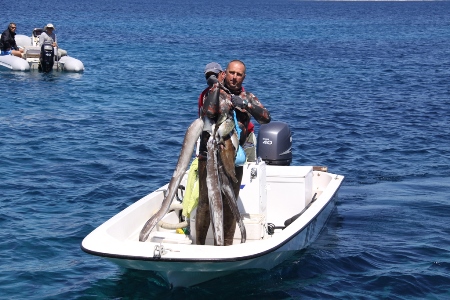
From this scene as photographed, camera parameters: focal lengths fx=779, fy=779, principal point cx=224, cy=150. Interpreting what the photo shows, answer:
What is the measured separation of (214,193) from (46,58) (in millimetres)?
21050

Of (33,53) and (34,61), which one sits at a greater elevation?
(33,53)

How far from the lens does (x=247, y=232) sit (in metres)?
8.85

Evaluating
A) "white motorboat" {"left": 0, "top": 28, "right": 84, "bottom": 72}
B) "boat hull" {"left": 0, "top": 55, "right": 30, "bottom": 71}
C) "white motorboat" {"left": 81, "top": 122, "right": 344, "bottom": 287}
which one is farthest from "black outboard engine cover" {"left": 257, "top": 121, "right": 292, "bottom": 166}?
"boat hull" {"left": 0, "top": 55, "right": 30, "bottom": 71}

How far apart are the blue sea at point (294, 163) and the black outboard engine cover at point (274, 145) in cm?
125

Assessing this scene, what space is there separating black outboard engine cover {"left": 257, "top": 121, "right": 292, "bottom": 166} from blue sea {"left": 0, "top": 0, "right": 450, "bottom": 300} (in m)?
1.25

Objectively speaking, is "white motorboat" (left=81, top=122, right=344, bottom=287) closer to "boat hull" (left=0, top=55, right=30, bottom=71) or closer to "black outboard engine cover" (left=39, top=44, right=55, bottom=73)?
"black outboard engine cover" (left=39, top=44, right=55, bottom=73)

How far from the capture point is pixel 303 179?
33.3ft

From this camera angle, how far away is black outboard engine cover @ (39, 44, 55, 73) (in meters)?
27.5

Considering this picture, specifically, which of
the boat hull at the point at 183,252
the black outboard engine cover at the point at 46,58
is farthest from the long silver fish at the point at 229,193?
the black outboard engine cover at the point at 46,58

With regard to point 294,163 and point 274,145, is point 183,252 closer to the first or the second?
point 274,145

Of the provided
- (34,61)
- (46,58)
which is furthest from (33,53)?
(46,58)

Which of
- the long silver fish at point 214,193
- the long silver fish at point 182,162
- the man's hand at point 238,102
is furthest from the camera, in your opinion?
the long silver fish at point 182,162

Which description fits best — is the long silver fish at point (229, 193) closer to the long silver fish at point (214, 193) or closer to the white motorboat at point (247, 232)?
the long silver fish at point (214, 193)

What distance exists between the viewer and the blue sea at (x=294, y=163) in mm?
9016
